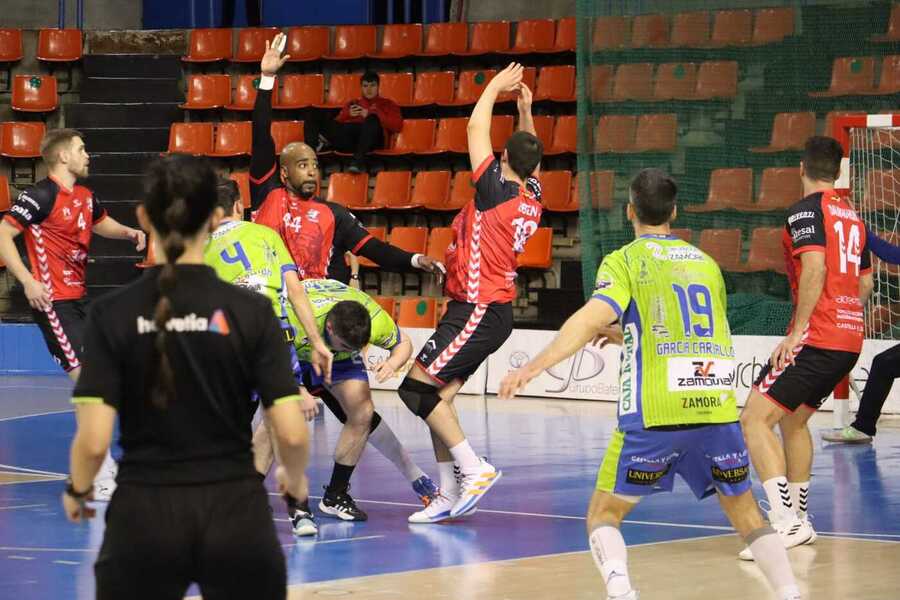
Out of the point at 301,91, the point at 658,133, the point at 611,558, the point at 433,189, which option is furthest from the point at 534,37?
the point at 611,558

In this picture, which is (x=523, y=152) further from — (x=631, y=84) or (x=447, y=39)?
(x=447, y=39)

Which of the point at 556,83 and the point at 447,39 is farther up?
the point at 447,39

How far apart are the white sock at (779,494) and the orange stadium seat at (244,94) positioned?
46.6 ft

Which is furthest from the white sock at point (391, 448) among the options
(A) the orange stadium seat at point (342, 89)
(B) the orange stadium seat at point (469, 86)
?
(A) the orange stadium seat at point (342, 89)

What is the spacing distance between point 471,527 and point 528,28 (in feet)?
41.4

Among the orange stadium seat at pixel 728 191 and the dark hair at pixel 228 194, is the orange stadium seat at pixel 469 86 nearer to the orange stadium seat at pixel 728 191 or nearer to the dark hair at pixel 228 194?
the orange stadium seat at pixel 728 191

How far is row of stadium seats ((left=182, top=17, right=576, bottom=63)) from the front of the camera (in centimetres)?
1947

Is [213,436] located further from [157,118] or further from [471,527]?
[157,118]

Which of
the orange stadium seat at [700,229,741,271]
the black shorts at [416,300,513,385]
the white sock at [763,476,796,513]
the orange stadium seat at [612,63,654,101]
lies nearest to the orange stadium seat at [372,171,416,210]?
the orange stadium seat at [612,63,654,101]

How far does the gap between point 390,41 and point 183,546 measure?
17437 mm

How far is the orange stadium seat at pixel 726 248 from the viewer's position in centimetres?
1473

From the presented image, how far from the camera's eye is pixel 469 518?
8258 mm

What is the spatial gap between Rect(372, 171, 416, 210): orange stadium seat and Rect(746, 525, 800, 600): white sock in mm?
13527

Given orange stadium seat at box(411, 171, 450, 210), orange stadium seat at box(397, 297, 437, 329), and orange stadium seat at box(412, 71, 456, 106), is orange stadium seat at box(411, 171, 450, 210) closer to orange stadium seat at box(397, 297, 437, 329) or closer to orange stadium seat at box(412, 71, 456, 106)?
orange stadium seat at box(412, 71, 456, 106)
